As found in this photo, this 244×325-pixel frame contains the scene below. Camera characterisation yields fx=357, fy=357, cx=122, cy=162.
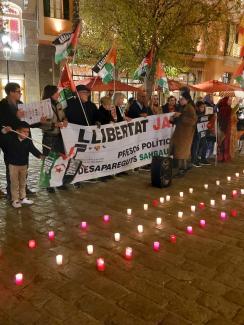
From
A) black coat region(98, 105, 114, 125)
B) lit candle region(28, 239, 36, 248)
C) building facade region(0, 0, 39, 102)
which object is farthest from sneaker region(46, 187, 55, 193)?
building facade region(0, 0, 39, 102)

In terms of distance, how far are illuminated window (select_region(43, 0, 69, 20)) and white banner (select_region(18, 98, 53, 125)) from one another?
53.5 feet

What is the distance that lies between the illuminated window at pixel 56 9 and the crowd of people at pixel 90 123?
13.0 m

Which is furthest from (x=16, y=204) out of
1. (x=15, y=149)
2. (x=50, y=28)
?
(x=50, y=28)

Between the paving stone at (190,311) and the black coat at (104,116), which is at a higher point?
the black coat at (104,116)

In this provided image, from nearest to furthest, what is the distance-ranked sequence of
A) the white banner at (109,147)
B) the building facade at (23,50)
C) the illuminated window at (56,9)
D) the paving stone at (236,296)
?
the paving stone at (236,296), the white banner at (109,147), the building facade at (23,50), the illuminated window at (56,9)

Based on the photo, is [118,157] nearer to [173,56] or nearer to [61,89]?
[61,89]

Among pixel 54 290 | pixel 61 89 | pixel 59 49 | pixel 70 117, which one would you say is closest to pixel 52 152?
pixel 70 117

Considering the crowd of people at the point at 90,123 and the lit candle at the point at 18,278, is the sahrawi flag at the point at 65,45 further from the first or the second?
the lit candle at the point at 18,278

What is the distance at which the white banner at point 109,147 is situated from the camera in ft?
24.7

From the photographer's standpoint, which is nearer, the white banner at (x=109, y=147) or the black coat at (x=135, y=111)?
the white banner at (x=109, y=147)

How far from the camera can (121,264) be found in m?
4.48

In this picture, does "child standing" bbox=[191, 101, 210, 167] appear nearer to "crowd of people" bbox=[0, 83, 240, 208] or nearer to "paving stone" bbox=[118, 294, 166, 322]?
"crowd of people" bbox=[0, 83, 240, 208]

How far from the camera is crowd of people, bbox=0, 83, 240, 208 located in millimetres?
6367

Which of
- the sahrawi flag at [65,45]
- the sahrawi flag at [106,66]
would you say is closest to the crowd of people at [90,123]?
the sahrawi flag at [106,66]
